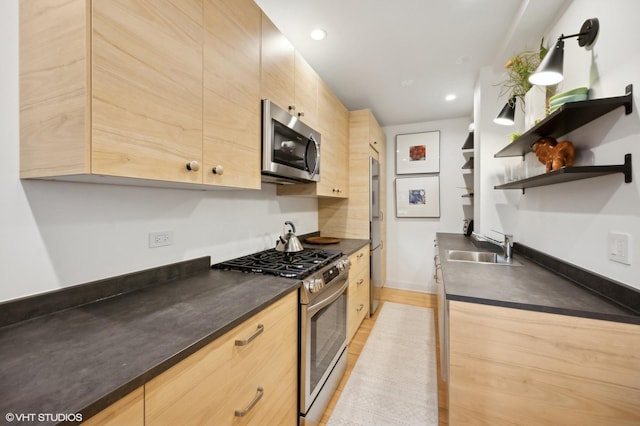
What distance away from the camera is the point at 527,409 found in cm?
103

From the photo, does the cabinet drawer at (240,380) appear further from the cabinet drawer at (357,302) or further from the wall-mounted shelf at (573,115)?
the wall-mounted shelf at (573,115)

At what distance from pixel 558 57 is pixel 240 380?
1.96m

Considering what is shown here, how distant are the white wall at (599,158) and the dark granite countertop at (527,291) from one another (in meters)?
0.13

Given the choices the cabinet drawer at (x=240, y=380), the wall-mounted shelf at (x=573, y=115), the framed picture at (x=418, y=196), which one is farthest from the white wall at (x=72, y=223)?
the framed picture at (x=418, y=196)

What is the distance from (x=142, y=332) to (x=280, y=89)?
1.51 meters

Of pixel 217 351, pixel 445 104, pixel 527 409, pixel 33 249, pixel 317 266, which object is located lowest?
pixel 527 409

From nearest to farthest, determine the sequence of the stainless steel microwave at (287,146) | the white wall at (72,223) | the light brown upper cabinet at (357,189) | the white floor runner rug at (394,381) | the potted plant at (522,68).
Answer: the white wall at (72,223)
the stainless steel microwave at (287,146)
the white floor runner rug at (394,381)
the potted plant at (522,68)
the light brown upper cabinet at (357,189)

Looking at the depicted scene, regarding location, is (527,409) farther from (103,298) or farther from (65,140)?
(65,140)

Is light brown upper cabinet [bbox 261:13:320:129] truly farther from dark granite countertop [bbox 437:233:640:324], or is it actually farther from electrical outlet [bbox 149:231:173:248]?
dark granite countertop [bbox 437:233:640:324]

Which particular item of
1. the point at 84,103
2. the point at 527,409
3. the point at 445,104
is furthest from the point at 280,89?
the point at 445,104

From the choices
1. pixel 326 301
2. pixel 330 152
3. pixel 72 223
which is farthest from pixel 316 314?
pixel 330 152

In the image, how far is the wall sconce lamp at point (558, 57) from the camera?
1225 millimetres

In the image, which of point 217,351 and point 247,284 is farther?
point 247,284

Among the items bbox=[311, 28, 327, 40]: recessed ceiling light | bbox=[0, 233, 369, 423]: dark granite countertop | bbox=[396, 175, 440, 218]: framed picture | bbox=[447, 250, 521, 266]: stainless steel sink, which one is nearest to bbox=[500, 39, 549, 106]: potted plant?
bbox=[447, 250, 521, 266]: stainless steel sink
